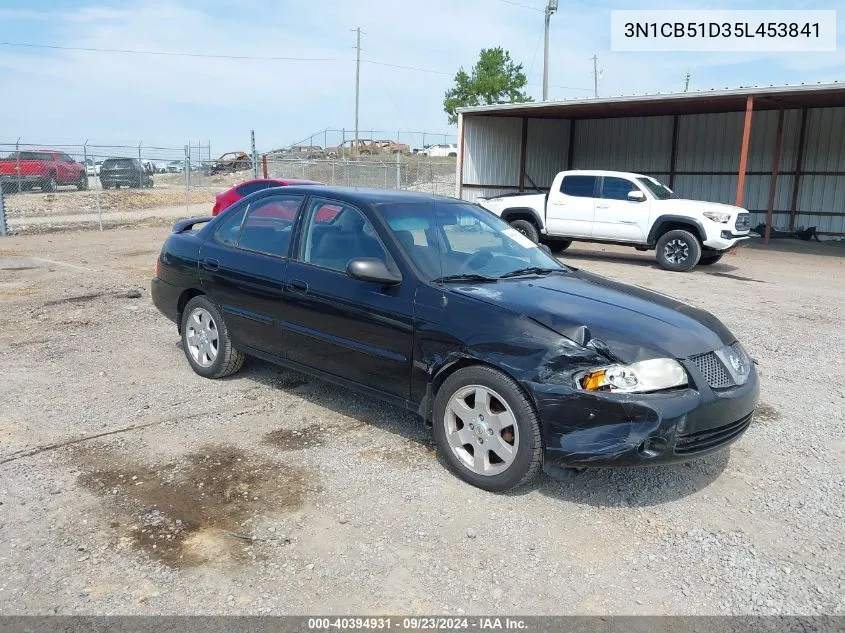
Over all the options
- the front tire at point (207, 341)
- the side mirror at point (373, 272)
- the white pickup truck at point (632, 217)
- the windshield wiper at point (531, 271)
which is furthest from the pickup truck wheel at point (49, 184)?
the windshield wiper at point (531, 271)

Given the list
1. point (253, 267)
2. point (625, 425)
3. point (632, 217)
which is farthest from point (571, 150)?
point (625, 425)

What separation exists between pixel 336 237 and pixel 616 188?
10.3 m

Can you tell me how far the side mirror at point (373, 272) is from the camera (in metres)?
4.15

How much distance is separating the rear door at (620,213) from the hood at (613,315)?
9407mm

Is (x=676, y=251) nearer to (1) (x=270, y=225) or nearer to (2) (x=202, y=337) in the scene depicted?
(1) (x=270, y=225)

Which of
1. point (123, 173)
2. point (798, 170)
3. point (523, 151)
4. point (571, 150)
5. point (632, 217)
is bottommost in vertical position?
point (632, 217)

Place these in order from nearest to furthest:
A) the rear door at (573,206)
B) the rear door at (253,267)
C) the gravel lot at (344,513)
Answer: the gravel lot at (344,513) < the rear door at (253,267) < the rear door at (573,206)

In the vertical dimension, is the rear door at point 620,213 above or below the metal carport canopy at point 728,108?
below

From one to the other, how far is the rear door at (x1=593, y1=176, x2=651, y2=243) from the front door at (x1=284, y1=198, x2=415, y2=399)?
32.5 ft

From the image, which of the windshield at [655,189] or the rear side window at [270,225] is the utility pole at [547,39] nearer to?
the windshield at [655,189]

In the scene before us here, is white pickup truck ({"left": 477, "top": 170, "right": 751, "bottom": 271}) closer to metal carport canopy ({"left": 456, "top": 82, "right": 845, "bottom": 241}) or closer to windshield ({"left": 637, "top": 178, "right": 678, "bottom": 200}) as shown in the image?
windshield ({"left": 637, "top": 178, "right": 678, "bottom": 200})

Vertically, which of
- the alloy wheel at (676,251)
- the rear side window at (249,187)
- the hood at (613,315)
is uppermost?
the rear side window at (249,187)

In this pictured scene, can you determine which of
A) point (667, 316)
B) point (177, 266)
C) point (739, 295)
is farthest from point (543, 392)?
point (739, 295)

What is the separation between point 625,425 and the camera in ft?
11.3
